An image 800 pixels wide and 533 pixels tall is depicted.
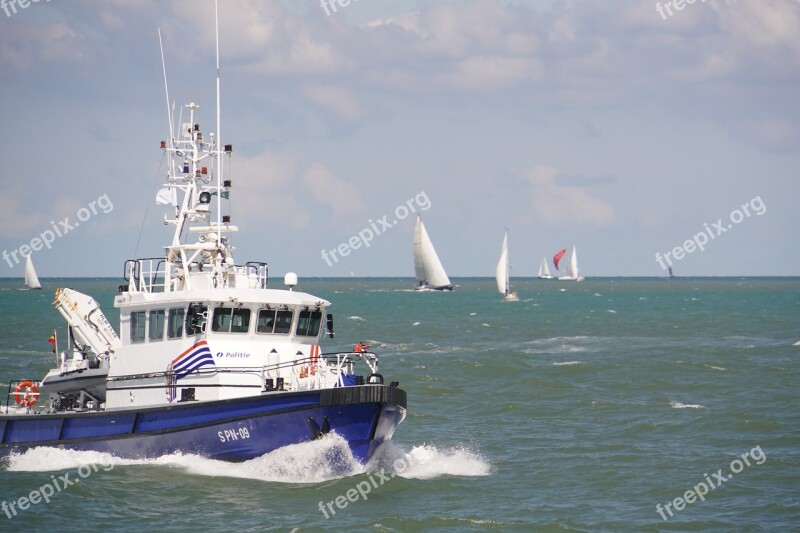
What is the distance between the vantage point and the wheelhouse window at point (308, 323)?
2448 centimetres

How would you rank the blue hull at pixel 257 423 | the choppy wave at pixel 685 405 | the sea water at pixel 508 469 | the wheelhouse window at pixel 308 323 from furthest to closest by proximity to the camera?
the choppy wave at pixel 685 405
the wheelhouse window at pixel 308 323
the blue hull at pixel 257 423
the sea water at pixel 508 469

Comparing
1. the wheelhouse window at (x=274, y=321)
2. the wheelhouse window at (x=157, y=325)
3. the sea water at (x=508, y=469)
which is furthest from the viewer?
the wheelhouse window at (x=157, y=325)

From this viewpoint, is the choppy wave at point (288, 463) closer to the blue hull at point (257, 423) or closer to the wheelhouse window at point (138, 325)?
the blue hull at point (257, 423)

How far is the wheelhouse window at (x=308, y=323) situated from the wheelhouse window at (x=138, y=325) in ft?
12.0

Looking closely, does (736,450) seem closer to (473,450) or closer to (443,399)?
(473,450)

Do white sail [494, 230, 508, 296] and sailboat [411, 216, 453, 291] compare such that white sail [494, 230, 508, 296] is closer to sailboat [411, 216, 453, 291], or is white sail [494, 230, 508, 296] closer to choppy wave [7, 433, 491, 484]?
sailboat [411, 216, 453, 291]

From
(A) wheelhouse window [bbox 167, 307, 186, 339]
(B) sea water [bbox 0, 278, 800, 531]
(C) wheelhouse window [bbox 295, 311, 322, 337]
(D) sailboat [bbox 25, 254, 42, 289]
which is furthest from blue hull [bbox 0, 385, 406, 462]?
(D) sailboat [bbox 25, 254, 42, 289]

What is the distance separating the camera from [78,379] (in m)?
26.3

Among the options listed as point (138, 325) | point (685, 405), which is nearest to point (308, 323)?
point (138, 325)

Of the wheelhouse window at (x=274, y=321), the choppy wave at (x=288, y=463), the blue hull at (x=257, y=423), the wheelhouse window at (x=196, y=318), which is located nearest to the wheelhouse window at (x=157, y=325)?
the wheelhouse window at (x=196, y=318)

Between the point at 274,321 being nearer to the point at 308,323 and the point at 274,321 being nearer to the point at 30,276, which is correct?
the point at 308,323

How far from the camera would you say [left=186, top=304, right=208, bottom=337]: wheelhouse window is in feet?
77.6

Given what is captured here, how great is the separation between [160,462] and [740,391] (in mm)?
23467

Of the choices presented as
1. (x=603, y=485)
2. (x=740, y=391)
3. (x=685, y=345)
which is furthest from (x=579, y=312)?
(x=603, y=485)
